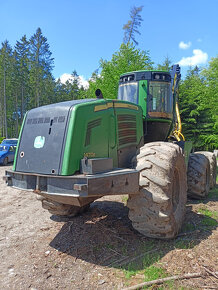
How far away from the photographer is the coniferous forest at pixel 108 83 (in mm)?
16141

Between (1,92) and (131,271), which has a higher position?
(1,92)

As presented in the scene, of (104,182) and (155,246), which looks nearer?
(104,182)

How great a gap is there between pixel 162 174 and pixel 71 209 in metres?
2.05

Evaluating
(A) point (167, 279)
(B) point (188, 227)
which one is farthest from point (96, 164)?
(B) point (188, 227)

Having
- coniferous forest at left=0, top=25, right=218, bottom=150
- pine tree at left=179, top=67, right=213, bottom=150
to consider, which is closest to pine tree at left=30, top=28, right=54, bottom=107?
coniferous forest at left=0, top=25, right=218, bottom=150

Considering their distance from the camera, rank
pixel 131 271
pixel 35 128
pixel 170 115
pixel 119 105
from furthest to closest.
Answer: pixel 170 115
pixel 119 105
pixel 35 128
pixel 131 271

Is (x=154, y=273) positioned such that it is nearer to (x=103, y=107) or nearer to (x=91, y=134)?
(x=91, y=134)

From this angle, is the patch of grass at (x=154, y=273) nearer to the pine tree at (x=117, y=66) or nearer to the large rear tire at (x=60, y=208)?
the large rear tire at (x=60, y=208)

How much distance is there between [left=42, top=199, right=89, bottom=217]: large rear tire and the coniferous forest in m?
11.2

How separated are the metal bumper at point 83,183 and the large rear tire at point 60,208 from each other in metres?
0.79

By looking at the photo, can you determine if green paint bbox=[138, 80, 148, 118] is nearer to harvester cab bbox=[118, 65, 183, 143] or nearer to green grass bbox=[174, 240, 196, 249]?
harvester cab bbox=[118, 65, 183, 143]

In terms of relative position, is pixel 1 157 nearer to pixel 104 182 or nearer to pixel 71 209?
pixel 71 209

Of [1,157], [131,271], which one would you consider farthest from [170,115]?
[1,157]

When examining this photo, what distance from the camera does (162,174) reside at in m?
3.68
